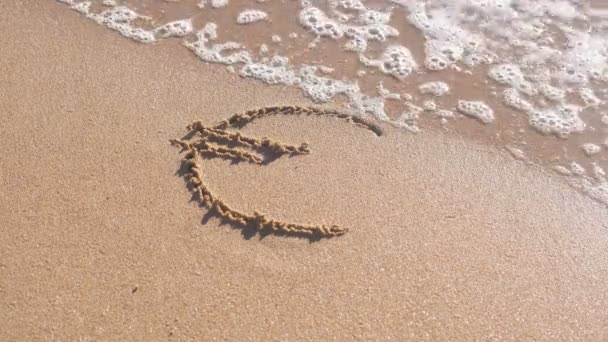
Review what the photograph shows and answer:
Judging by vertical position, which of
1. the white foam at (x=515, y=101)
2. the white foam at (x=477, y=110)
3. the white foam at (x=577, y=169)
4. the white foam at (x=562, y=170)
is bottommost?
the white foam at (x=562, y=170)

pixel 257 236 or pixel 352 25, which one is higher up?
pixel 352 25

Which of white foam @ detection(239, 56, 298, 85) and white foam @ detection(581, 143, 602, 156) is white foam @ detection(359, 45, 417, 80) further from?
white foam @ detection(581, 143, 602, 156)

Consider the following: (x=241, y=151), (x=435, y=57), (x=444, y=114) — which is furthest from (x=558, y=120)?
(x=241, y=151)

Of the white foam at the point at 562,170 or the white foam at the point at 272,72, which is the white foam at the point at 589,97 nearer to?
the white foam at the point at 562,170

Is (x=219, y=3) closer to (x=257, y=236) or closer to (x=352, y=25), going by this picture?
(x=352, y=25)

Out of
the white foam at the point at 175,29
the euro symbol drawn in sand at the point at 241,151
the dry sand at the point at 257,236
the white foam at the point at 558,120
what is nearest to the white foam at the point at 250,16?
the white foam at the point at 175,29

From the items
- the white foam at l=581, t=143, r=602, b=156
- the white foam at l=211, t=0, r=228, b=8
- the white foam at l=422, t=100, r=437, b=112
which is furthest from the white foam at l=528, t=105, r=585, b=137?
the white foam at l=211, t=0, r=228, b=8

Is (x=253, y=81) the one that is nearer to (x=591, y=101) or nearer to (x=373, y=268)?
(x=373, y=268)
